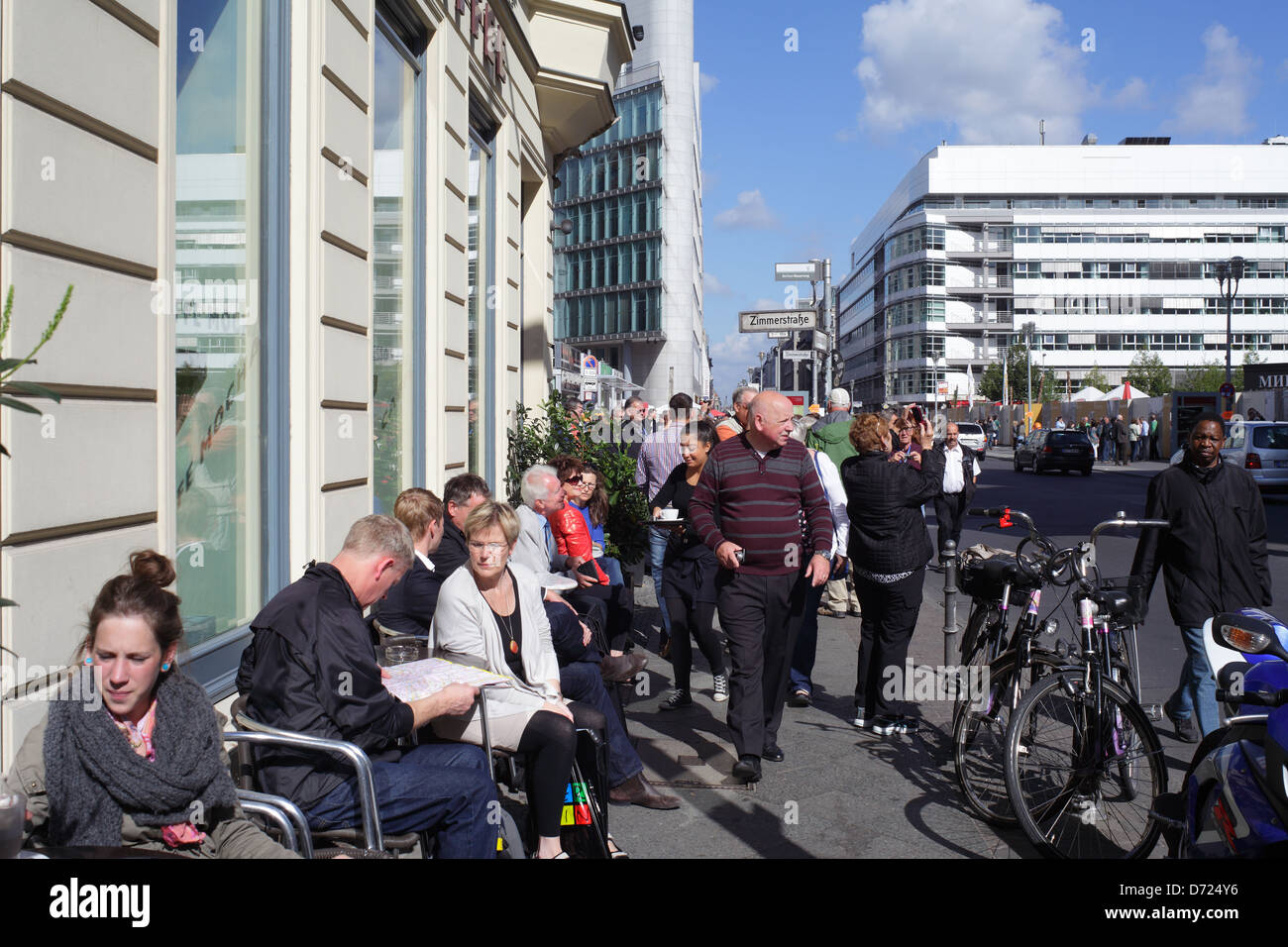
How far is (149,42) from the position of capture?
4.08m

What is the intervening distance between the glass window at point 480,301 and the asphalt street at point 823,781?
254 centimetres

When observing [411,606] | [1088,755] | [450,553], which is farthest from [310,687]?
[1088,755]

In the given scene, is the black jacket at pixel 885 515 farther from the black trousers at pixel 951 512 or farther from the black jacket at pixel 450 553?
the black trousers at pixel 951 512

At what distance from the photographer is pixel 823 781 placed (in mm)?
5660

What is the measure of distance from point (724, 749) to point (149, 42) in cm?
434

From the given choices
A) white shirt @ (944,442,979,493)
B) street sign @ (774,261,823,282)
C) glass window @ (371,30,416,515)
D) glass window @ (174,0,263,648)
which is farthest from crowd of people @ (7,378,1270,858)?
street sign @ (774,261,823,282)

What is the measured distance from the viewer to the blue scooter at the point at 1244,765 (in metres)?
2.78

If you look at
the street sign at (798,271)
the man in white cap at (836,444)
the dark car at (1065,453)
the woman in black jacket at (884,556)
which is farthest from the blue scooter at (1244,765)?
the dark car at (1065,453)

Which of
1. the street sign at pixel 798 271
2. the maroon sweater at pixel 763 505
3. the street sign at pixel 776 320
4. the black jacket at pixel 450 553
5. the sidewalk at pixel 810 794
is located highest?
the street sign at pixel 798 271

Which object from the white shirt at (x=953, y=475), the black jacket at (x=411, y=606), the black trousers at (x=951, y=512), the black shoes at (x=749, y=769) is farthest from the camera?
the black trousers at (x=951, y=512)

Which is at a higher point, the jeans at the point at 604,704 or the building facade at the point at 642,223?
the building facade at the point at 642,223

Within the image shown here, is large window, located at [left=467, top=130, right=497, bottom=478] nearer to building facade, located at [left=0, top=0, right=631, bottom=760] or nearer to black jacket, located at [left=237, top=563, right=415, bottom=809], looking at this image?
building facade, located at [left=0, top=0, right=631, bottom=760]

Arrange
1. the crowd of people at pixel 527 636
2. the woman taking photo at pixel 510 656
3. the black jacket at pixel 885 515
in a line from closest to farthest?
the crowd of people at pixel 527 636 < the woman taking photo at pixel 510 656 < the black jacket at pixel 885 515

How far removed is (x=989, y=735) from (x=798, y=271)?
13341 millimetres
